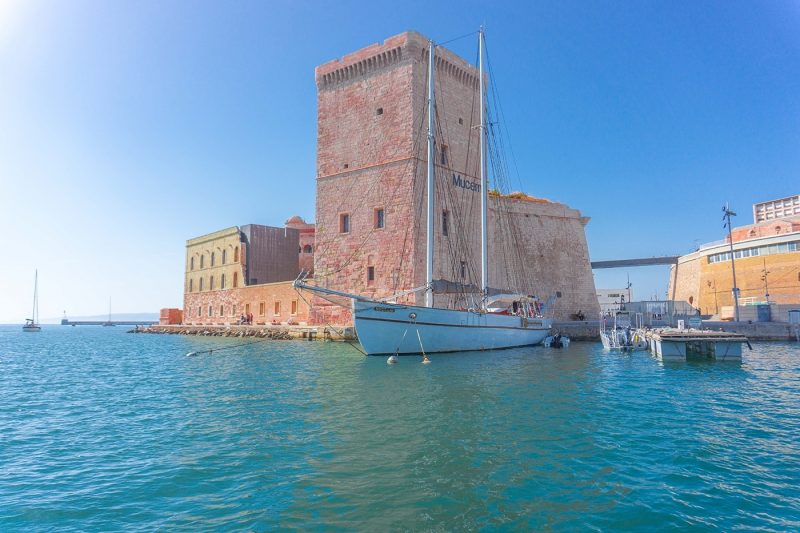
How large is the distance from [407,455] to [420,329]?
10852 mm

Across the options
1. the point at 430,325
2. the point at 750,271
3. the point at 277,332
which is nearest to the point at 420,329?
the point at 430,325

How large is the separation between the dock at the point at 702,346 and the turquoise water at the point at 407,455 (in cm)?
354

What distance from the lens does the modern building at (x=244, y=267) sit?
36081mm

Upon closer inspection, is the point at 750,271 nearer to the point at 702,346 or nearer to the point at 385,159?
the point at 702,346

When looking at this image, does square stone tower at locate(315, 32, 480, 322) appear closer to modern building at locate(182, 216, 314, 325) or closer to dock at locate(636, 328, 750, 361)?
modern building at locate(182, 216, 314, 325)

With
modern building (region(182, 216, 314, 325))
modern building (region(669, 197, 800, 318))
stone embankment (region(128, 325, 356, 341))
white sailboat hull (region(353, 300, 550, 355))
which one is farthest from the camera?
modern building (region(182, 216, 314, 325))

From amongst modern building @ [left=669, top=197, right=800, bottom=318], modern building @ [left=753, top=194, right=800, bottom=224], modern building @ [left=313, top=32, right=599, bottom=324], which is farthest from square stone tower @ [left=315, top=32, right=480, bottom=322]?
modern building @ [left=753, top=194, right=800, bottom=224]

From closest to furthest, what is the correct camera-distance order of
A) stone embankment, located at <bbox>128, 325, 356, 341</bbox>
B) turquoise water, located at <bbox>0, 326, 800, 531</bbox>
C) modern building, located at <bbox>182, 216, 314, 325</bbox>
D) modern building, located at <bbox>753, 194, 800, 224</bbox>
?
turquoise water, located at <bbox>0, 326, 800, 531</bbox>, stone embankment, located at <bbox>128, 325, 356, 341</bbox>, modern building, located at <bbox>182, 216, 314, 325</bbox>, modern building, located at <bbox>753, 194, 800, 224</bbox>

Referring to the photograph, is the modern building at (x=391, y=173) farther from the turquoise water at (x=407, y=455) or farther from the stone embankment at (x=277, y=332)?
the turquoise water at (x=407, y=455)

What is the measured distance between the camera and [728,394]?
9.67 metres

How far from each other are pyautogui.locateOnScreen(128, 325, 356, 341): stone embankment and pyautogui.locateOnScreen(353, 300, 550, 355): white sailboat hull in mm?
7252

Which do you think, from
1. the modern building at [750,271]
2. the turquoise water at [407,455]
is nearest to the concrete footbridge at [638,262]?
the modern building at [750,271]

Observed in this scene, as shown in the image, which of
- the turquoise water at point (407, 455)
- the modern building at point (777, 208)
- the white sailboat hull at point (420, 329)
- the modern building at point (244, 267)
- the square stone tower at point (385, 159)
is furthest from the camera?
the modern building at point (777, 208)

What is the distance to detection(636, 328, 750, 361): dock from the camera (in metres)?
14.8
